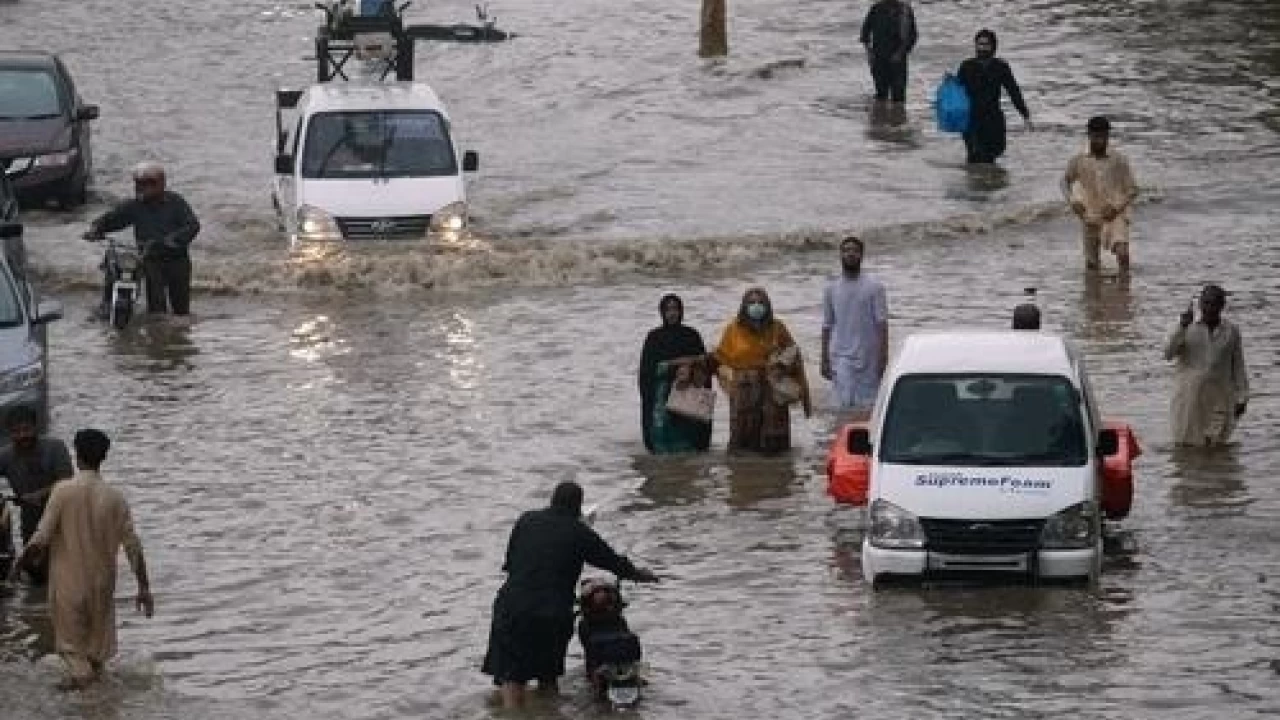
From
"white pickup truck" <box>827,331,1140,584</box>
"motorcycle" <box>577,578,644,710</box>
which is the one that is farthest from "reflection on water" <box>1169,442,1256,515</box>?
"motorcycle" <box>577,578,644,710</box>

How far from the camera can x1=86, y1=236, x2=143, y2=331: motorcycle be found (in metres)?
29.0

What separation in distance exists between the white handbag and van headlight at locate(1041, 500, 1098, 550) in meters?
4.58

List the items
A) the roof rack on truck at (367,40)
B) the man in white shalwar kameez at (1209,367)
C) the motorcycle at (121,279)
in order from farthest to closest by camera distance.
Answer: the roof rack on truck at (367,40) → the motorcycle at (121,279) → the man in white shalwar kameez at (1209,367)

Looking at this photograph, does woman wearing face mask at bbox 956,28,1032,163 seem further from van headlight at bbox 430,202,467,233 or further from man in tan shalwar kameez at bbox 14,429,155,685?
man in tan shalwar kameez at bbox 14,429,155,685

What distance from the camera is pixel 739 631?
18438 mm

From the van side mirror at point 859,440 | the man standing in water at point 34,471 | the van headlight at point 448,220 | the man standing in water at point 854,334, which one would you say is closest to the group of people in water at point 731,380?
the man standing in water at point 854,334

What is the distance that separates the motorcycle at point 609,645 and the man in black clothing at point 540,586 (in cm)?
9

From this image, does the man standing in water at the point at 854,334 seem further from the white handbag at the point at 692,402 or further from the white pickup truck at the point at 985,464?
the white pickup truck at the point at 985,464

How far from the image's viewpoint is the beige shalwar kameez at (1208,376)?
73.0 feet

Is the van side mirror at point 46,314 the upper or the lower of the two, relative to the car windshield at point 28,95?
upper

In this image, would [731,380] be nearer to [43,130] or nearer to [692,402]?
[692,402]

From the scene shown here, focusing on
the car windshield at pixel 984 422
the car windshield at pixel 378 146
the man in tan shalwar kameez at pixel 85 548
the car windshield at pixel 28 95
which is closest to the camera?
the man in tan shalwar kameez at pixel 85 548

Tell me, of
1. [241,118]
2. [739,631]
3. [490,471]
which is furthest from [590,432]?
[241,118]

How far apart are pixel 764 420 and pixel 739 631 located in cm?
451
